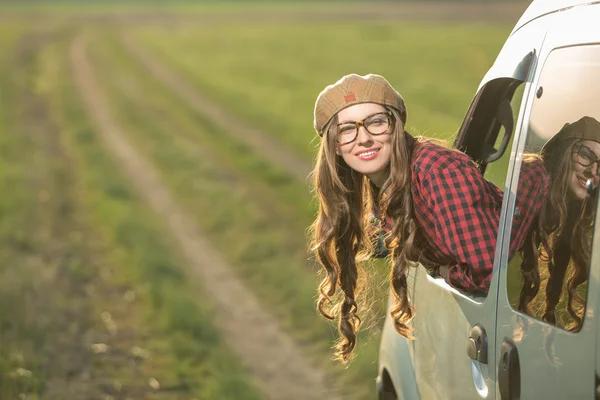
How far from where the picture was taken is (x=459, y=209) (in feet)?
10.8

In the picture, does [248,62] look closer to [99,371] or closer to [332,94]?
[99,371]

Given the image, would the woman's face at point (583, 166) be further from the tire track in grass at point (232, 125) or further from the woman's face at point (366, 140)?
the tire track in grass at point (232, 125)

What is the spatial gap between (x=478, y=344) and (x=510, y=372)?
28 centimetres

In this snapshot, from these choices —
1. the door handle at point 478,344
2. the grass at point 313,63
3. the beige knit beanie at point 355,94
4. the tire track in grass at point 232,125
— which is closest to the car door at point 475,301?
the door handle at point 478,344

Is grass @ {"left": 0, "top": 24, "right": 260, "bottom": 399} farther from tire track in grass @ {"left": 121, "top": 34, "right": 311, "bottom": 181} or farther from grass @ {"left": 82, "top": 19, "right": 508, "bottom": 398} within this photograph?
tire track in grass @ {"left": 121, "top": 34, "right": 311, "bottom": 181}

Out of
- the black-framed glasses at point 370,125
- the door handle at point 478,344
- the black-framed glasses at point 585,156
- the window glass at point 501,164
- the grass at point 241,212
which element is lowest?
the grass at point 241,212

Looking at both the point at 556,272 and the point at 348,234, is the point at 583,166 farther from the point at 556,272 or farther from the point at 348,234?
the point at 348,234

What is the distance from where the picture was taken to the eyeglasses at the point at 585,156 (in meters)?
2.69

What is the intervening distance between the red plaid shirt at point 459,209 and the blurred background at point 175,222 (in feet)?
1.71

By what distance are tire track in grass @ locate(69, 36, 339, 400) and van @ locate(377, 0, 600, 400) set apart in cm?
306

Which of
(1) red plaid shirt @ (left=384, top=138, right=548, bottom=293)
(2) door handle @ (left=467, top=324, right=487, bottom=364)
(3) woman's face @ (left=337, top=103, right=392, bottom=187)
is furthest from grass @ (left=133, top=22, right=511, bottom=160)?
(2) door handle @ (left=467, top=324, right=487, bottom=364)

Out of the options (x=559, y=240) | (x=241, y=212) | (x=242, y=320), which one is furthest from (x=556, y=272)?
(x=241, y=212)

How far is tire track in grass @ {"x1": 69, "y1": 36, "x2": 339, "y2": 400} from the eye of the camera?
282 inches

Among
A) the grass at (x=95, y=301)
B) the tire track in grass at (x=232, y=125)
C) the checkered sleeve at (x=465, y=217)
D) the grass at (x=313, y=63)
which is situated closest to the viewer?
the checkered sleeve at (x=465, y=217)
